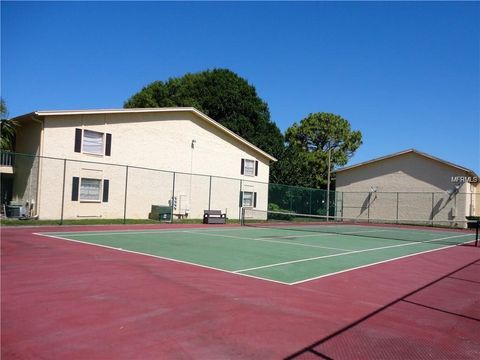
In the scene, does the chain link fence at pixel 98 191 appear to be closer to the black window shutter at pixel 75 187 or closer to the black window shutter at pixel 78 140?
the black window shutter at pixel 75 187

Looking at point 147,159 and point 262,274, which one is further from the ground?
point 147,159

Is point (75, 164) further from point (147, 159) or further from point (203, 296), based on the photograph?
point (203, 296)

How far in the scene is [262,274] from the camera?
10.4 meters

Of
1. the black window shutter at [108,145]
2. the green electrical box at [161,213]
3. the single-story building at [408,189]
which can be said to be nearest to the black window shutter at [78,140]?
the black window shutter at [108,145]

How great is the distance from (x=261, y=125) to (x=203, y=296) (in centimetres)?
4300

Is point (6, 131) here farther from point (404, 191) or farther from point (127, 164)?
point (404, 191)

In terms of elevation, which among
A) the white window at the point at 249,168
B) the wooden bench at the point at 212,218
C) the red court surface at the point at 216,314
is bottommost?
the red court surface at the point at 216,314

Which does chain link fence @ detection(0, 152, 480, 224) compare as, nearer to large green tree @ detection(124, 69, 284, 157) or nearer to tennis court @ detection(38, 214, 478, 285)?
tennis court @ detection(38, 214, 478, 285)

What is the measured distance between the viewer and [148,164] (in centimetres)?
3033

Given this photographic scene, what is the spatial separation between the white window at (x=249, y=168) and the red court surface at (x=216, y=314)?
27192mm

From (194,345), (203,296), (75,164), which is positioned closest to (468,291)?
(203,296)

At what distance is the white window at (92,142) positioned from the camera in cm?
2655

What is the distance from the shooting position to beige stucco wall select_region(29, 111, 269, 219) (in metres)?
25.0

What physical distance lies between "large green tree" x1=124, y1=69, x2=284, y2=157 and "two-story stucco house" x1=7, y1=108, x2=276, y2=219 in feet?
35.5
